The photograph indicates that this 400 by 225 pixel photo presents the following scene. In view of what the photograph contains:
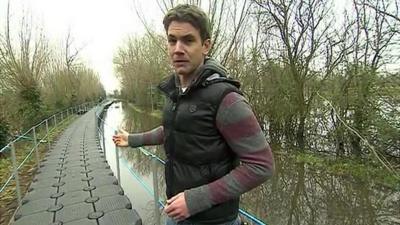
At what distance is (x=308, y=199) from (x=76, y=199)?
5306mm

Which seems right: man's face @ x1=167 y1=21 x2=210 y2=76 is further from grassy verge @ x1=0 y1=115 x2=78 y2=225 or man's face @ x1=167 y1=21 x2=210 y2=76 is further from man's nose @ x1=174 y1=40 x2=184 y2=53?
grassy verge @ x1=0 y1=115 x2=78 y2=225

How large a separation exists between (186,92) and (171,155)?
0.98 ft

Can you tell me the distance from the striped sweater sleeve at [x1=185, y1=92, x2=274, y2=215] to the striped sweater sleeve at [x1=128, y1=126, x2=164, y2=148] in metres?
0.63

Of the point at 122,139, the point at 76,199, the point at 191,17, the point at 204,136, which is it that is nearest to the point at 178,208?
the point at 204,136

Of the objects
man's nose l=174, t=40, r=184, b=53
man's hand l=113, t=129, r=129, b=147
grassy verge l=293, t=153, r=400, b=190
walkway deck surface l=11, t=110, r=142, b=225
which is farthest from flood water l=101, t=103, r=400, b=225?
man's nose l=174, t=40, r=184, b=53

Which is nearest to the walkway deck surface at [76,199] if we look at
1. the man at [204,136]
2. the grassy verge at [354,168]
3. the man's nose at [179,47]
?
the man at [204,136]

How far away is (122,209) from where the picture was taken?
4066 mm

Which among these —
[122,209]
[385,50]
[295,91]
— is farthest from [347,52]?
[122,209]

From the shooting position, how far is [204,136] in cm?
137

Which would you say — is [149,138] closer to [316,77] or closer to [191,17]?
[191,17]

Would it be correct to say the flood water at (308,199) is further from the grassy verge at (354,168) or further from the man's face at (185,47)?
the man's face at (185,47)

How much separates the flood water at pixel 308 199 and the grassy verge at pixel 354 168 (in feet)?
0.91

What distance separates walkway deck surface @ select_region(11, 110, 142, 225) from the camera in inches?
153

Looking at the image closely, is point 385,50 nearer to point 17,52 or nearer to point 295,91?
point 295,91
